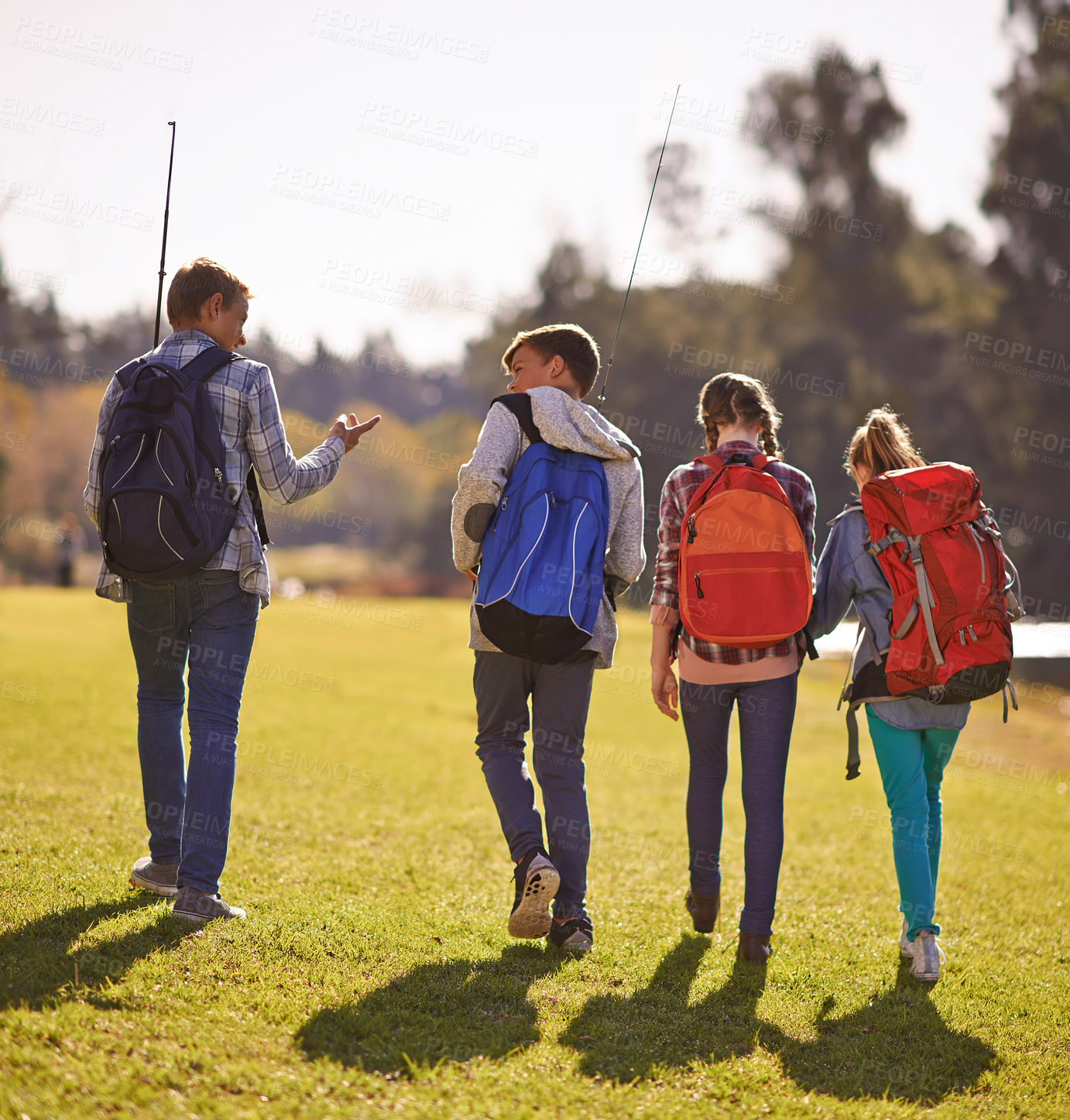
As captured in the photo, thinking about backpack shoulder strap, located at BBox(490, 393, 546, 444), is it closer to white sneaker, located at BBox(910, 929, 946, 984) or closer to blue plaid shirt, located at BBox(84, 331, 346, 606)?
blue plaid shirt, located at BBox(84, 331, 346, 606)

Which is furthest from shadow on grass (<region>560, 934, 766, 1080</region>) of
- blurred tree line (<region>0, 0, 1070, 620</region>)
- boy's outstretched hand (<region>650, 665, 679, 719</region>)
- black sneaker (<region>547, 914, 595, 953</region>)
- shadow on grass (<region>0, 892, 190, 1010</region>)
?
blurred tree line (<region>0, 0, 1070, 620</region>)

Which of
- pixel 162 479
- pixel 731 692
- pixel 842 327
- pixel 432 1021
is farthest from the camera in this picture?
pixel 842 327

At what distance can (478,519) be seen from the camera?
3.50m

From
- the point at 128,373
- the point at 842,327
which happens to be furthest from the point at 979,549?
the point at 842,327

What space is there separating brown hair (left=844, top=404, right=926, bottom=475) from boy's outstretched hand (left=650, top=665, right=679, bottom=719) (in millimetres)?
1038

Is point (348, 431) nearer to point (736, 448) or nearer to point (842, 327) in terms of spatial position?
point (736, 448)

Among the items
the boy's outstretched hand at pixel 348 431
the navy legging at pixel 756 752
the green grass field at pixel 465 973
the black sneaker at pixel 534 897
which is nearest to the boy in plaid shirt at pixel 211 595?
the boy's outstretched hand at pixel 348 431

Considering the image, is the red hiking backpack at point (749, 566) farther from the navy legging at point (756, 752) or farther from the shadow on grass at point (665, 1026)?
the shadow on grass at point (665, 1026)

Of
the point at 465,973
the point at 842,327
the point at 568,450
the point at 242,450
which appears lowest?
the point at 465,973

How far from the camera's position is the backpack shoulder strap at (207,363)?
134 inches

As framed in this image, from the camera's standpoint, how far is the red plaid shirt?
Result: 360 cm

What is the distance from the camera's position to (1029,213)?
91.6 feet

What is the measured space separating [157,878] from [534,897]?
1436mm

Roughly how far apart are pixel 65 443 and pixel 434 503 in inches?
665
